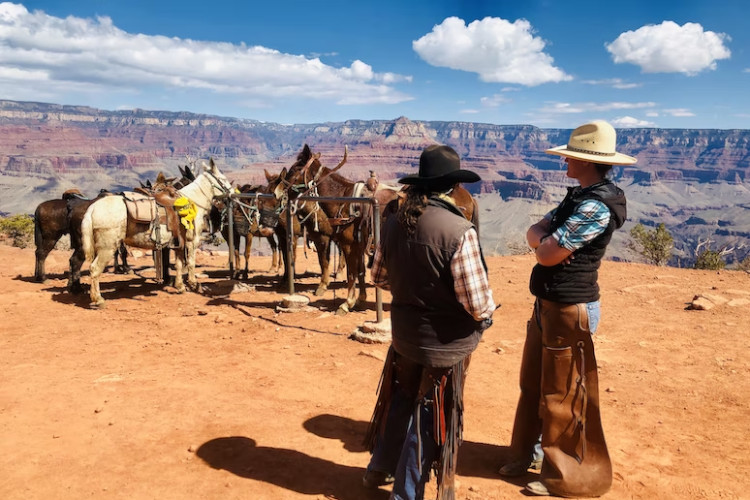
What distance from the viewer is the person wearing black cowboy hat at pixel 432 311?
2.62m

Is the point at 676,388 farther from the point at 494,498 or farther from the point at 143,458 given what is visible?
the point at 143,458

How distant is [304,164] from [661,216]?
7533 inches

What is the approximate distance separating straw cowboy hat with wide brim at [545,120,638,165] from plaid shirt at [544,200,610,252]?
0.32 m

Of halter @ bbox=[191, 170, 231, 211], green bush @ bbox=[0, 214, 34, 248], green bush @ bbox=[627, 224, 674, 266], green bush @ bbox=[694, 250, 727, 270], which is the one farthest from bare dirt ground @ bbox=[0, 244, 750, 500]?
green bush @ bbox=[0, 214, 34, 248]

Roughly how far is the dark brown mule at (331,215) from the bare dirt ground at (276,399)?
0.75 meters

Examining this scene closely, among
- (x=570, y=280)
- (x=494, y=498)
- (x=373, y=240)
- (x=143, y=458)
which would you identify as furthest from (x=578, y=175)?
(x=373, y=240)

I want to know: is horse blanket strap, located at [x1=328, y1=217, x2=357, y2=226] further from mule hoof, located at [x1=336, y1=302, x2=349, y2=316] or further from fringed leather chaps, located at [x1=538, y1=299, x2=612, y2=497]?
fringed leather chaps, located at [x1=538, y1=299, x2=612, y2=497]

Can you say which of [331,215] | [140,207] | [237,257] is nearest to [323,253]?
[331,215]

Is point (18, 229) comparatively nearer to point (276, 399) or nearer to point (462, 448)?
point (276, 399)

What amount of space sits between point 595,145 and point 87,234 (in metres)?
8.67

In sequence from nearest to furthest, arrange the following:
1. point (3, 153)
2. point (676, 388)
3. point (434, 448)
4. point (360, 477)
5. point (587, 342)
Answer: point (434, 448) → point (587, 342) → point (360, 477) → point (676, 388) → point (3, 153)

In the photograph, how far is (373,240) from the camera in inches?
296

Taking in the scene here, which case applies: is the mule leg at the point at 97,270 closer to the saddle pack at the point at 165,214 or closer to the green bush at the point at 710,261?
the saddle pack at the point at 165,214

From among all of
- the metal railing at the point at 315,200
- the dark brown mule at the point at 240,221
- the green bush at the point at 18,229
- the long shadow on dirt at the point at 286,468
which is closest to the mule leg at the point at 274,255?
the dark brown mule at the point at 240,221
